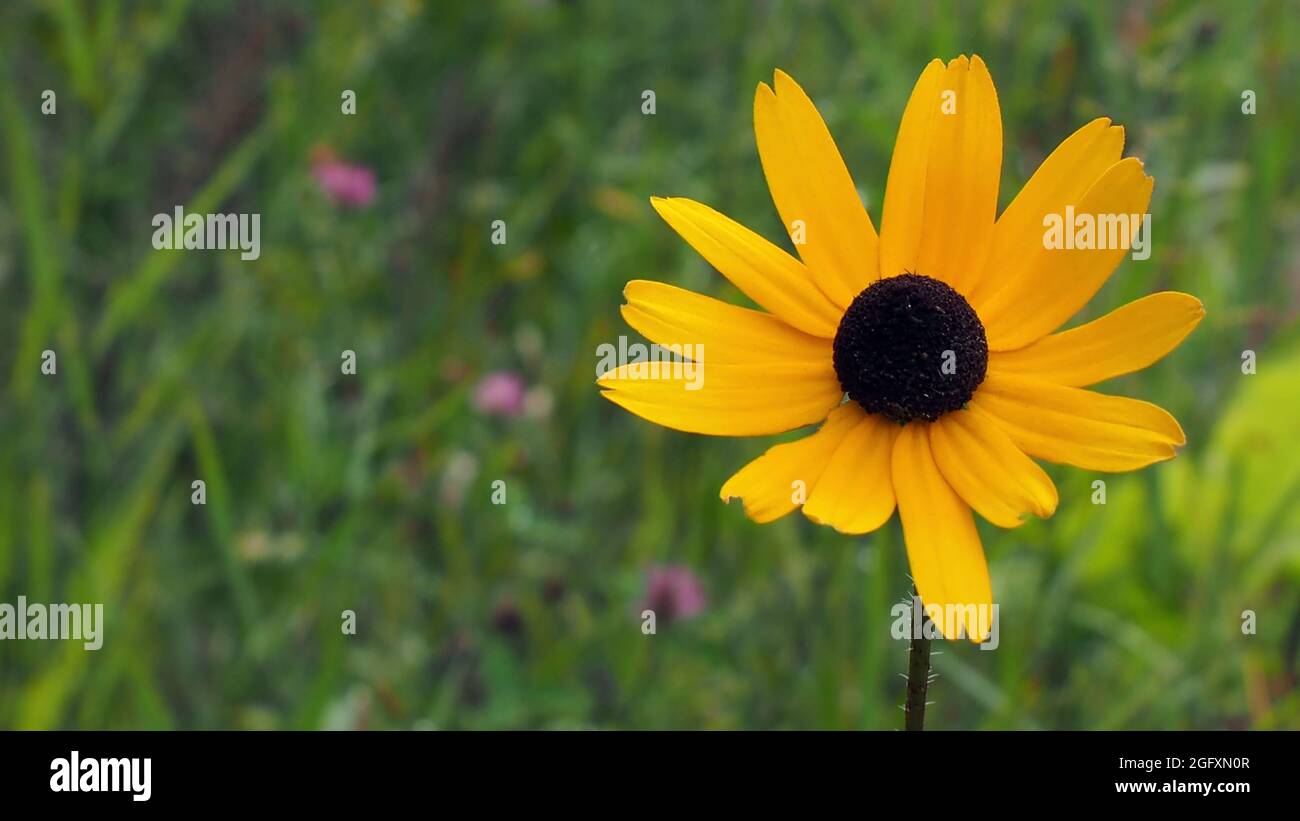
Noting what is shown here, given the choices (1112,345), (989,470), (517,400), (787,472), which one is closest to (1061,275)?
(1112,345)

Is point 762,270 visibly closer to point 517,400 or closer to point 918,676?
point 918,676

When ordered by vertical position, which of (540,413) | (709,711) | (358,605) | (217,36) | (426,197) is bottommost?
(709,711)

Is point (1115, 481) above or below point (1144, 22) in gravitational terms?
below

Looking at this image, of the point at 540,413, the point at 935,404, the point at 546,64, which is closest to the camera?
the point at 935,404

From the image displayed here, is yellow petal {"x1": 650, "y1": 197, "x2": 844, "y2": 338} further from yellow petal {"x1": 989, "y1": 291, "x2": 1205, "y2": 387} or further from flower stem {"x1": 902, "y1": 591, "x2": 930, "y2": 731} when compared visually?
flower stem {"x1": 902, "y1": 591, "x2": 930, "y2": 731}

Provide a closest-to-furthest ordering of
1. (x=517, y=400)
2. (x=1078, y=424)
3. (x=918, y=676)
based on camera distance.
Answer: (x=918, y=676) → (x=1078, y=424) → (x=517, y=400)

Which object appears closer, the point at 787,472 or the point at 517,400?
the point at 787,472
